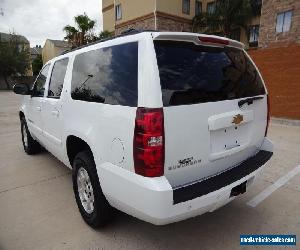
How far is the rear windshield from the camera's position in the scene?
2.22 m

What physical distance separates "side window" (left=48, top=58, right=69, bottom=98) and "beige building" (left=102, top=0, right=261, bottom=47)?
907 inches

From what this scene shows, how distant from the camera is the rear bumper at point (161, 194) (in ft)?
6.81

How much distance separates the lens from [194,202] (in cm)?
218

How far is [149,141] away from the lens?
208 centimetres

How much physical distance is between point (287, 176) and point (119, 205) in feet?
10.5

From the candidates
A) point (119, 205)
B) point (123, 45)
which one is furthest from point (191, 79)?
point (119, 205)

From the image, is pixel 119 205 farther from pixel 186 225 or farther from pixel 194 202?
pixel 186 225

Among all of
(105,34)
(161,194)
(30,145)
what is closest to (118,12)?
(105,34)

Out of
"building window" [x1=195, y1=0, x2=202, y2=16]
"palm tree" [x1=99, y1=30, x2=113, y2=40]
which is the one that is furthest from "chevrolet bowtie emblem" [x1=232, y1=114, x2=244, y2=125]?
"palm tree" [x1=99, y1=30, x2=113, y2=40]

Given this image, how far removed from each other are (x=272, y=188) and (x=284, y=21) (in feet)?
66.1

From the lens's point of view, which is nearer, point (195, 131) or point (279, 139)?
point (195, 131)

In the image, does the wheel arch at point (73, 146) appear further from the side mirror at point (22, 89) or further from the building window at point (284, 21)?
the building window at point (284, 21)

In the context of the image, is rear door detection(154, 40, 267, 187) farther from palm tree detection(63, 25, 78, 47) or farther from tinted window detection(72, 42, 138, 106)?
palm tree detection(63, 25, 78, 47)

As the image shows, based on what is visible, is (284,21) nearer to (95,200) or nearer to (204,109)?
(204,109)
